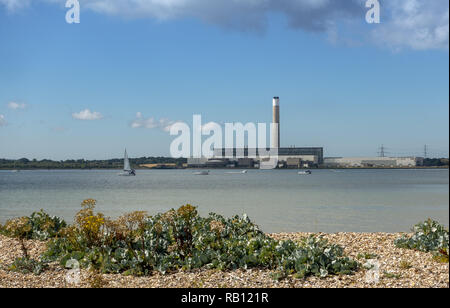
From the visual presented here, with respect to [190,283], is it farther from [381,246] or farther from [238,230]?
[381,246]

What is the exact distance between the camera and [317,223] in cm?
1420

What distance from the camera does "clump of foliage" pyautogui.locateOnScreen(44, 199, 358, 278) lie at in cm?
596

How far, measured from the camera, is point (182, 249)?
22.6 feet

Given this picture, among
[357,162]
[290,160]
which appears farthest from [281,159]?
[357,162]

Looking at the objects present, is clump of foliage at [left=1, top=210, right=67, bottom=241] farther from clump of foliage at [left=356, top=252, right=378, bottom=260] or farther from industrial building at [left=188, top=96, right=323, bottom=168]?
industrial building at [left=188, top=96, right=323, bottom=168]

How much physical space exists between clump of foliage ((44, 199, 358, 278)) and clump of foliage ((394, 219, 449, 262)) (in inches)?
63.7

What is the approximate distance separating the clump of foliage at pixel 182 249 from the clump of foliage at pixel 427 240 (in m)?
1.62

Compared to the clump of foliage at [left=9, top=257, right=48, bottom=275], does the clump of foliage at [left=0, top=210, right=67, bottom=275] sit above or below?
above

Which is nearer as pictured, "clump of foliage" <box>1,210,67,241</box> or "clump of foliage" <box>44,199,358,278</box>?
"clump of foliage" <box>44,199,358,278</box>

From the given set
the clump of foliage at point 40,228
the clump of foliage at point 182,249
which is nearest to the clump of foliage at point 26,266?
the clump of foliage at point 182,249

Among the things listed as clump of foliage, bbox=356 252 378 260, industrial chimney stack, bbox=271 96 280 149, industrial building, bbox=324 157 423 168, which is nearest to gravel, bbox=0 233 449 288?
clump of foliage, bbox=356 252 378 260

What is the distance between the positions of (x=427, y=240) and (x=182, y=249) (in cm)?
398

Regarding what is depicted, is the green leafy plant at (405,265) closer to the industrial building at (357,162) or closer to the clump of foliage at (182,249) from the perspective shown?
the clump of foliage at (182,249)
